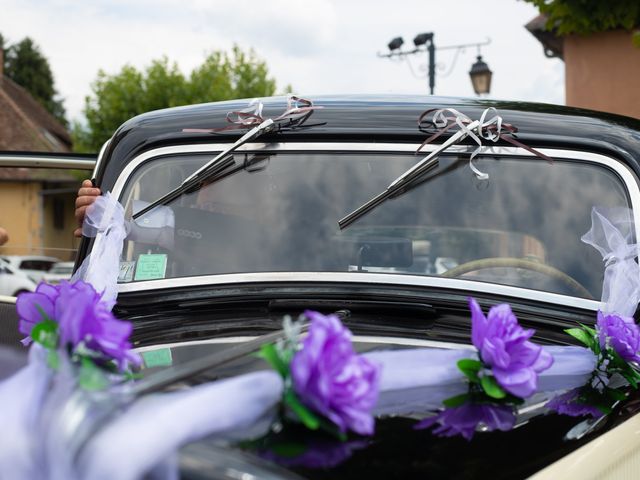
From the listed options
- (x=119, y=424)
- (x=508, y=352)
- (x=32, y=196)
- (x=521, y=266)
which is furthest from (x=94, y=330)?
(x=32, y=196)

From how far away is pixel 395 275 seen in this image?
7.82 feet

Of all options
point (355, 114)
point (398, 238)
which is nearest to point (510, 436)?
point (398, 238)

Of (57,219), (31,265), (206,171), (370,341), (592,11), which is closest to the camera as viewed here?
(370,341)

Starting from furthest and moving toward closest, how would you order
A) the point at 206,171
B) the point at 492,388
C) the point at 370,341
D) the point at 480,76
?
the point at 480,76, the point at 206,171, the point at 370,341, the point at 492,388

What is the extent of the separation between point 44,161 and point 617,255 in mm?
2065

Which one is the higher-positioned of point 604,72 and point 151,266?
point 604,72

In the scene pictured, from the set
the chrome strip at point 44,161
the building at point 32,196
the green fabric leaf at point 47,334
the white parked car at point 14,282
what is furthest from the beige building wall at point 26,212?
the green fabric leaf at point 47,334

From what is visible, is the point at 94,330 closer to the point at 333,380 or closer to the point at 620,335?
the point at 333,380

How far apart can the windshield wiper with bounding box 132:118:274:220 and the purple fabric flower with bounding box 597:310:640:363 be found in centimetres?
117

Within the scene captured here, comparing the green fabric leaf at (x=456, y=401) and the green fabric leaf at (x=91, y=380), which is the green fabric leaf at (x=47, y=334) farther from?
the green fabric leaf at (x=456, y=401)

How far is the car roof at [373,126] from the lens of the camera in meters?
2.43

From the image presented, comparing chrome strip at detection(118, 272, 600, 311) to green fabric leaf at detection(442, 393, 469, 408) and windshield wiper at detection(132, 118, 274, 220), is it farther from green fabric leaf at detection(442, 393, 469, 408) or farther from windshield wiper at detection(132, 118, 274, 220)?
green fabric leaf at detection(442, 393, 469, 408)

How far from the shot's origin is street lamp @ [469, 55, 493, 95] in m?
11.7

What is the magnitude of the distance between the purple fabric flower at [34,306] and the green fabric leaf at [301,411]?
2.27 feet
